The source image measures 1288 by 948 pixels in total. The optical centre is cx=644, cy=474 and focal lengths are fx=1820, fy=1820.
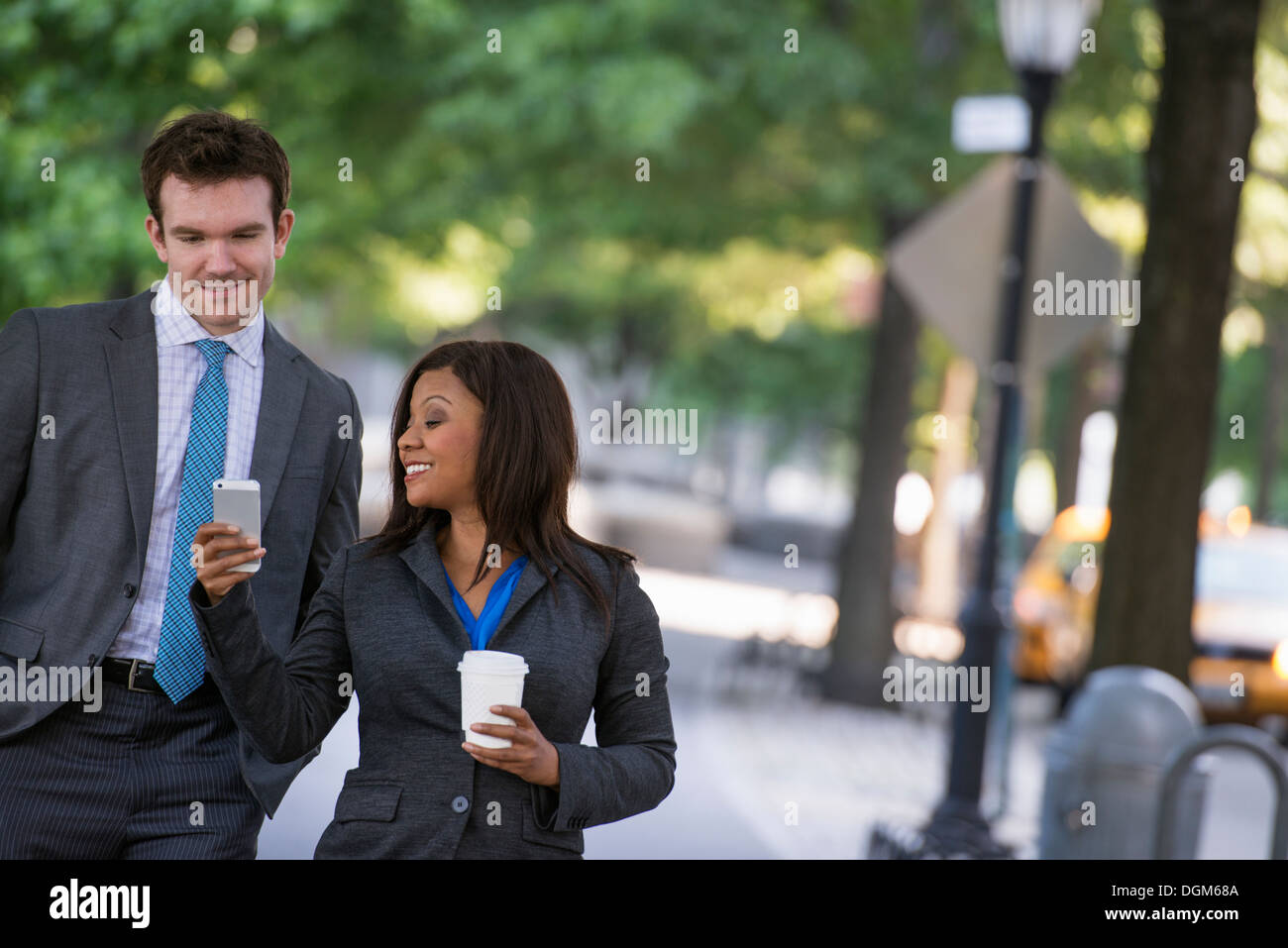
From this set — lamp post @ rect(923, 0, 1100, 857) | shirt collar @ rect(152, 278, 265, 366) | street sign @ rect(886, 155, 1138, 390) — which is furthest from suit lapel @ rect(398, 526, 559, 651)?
street sign @ rect(886, 155, 1138, 390)

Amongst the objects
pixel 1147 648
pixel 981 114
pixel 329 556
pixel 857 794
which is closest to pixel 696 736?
pixel 857 794

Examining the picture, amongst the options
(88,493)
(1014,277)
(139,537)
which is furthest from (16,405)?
(1014,277)

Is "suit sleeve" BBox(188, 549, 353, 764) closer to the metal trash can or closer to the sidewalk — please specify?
the metal trash can

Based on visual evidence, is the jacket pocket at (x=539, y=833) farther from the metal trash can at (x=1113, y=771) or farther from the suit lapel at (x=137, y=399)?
the metal trash can at (x=1113, y=771)

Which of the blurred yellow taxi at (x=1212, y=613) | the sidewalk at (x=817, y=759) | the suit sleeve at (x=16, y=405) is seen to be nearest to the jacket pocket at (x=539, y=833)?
the suit sleeve at (x=16, y=405)

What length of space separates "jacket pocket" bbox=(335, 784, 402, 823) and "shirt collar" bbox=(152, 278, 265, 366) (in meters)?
0.88

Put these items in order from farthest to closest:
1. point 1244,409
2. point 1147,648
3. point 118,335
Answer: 1. point 1244,409
2. point 1147,648
3. point 118,335

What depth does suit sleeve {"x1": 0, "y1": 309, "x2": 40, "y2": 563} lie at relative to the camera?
3.06m

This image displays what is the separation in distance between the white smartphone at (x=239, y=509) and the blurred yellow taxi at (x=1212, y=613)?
10467 millimetres

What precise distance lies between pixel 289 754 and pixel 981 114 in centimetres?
704

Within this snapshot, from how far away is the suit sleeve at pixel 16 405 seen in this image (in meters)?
3.06

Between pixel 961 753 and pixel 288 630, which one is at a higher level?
pixel 288 630

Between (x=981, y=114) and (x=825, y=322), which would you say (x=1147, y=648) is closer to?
(x=981, y=114)
